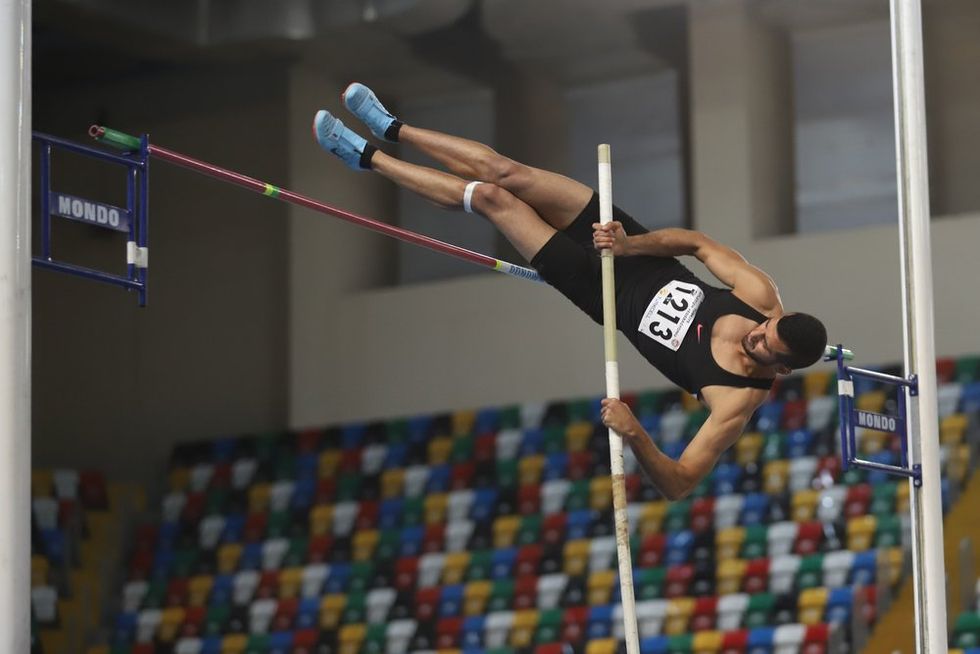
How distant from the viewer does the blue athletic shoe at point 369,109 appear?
618 centimetres

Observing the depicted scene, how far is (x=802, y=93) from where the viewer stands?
13.1 meters

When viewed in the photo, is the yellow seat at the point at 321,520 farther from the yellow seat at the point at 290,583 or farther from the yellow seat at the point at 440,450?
the yellow seat at the point at 440,450

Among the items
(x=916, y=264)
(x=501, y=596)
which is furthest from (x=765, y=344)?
(x=501, y=596)

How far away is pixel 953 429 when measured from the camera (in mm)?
11445

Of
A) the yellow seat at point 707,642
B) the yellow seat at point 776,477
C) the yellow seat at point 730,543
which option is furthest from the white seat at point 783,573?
the yellow seat at point 776,477

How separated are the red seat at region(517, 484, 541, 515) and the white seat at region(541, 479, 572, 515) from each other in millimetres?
51

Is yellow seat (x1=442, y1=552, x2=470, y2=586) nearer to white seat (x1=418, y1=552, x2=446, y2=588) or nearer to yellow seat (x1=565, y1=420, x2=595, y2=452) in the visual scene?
white seat (x1=418, y1=552, x2=446, y2=588)

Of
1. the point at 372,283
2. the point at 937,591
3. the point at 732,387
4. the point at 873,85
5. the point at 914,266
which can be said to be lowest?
the point at 937,591

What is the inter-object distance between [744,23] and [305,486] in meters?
4.76

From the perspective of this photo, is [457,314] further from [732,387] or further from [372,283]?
[732,387]

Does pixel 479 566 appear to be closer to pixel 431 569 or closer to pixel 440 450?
pixel 431 569

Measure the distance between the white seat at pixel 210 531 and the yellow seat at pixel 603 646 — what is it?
3.74 metres

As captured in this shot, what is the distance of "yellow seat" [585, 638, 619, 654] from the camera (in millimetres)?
11031

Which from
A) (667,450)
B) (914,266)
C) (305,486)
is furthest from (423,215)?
(914,266)
